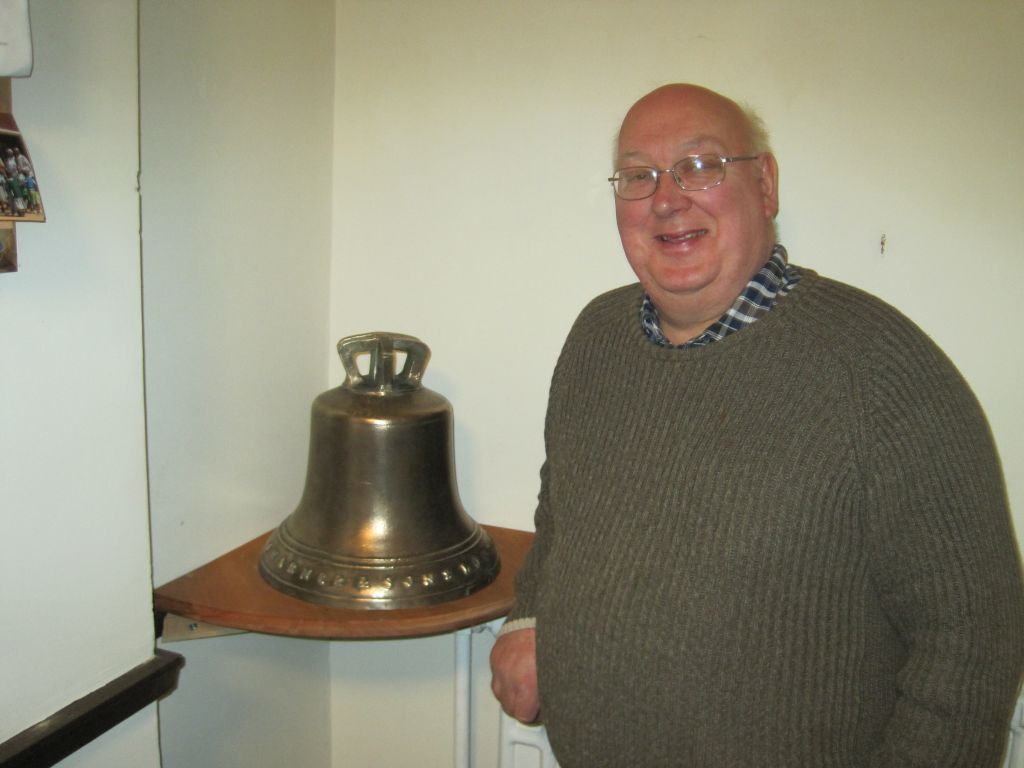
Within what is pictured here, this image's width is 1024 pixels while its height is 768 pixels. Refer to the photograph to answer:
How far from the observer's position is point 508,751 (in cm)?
138

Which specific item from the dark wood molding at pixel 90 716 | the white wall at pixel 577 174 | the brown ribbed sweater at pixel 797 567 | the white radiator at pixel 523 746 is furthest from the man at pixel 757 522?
the dark wood molding at pixel 90 716

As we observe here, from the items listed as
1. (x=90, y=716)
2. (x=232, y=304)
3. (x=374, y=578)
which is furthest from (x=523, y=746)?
(x=232, y=304)

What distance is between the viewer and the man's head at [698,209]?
92cm

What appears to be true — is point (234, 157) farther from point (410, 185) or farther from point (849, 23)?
point (849, 23)

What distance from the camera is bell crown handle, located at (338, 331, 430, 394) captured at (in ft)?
3.89

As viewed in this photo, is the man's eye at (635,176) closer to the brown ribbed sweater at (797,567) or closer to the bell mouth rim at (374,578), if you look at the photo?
the brown ribbed sweater at (797,567)

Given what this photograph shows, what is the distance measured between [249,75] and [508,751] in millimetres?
1234

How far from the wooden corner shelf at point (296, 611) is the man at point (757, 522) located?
6.1 inches

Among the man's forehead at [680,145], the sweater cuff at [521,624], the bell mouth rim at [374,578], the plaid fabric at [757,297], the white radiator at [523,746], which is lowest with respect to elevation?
the white radiator at [523,746]

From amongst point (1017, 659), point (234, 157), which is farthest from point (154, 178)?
point (1017, 659)

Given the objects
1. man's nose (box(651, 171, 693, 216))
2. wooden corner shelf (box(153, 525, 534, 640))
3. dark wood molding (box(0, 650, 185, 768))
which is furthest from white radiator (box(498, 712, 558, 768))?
man's nose (box(651, 171, 693, 216))

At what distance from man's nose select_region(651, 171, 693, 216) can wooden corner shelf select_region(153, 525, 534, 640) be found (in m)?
0.61

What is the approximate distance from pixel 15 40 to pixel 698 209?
71 centimetres

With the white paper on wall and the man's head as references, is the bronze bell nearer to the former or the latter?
the man's head
